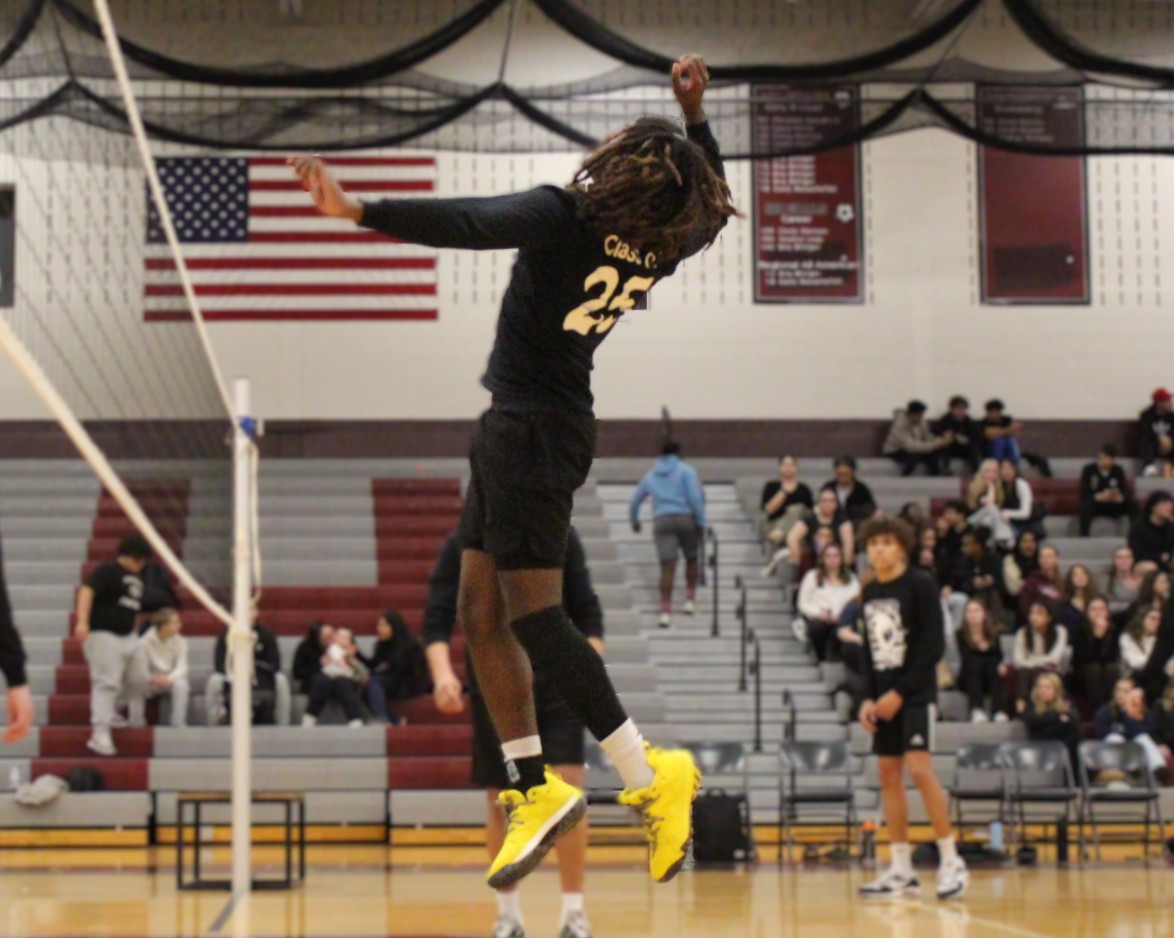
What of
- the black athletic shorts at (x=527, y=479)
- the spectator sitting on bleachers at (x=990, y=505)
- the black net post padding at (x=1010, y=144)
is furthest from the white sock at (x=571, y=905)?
the spectator sitting on bleachers at (x=990, y=505)

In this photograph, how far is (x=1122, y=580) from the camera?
18.8m

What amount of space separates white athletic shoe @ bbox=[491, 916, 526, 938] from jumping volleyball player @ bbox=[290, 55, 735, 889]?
3964 mm

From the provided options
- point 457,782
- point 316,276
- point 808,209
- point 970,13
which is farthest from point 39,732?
point 808,209

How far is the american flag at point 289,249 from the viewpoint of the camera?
22.3 metres

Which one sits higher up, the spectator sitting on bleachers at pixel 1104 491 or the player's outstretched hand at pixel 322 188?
the player's outstretched hand at pixel 322 188

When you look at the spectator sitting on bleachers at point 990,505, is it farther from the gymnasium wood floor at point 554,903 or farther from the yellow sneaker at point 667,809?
the yellow sneaker at point 667,809

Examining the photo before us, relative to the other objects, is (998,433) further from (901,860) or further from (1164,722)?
(901,860)

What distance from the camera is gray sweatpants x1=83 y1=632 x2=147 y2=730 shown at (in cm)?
1527

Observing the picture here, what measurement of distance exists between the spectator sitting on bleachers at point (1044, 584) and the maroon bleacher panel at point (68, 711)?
921 centimetres

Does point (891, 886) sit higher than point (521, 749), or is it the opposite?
point (521, 749)

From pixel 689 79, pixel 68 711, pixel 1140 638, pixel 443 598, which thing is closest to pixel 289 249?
pixel 68 711

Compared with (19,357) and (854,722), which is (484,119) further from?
(19,357)

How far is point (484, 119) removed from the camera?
13.5 metres

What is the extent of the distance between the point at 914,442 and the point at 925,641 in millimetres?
11567
